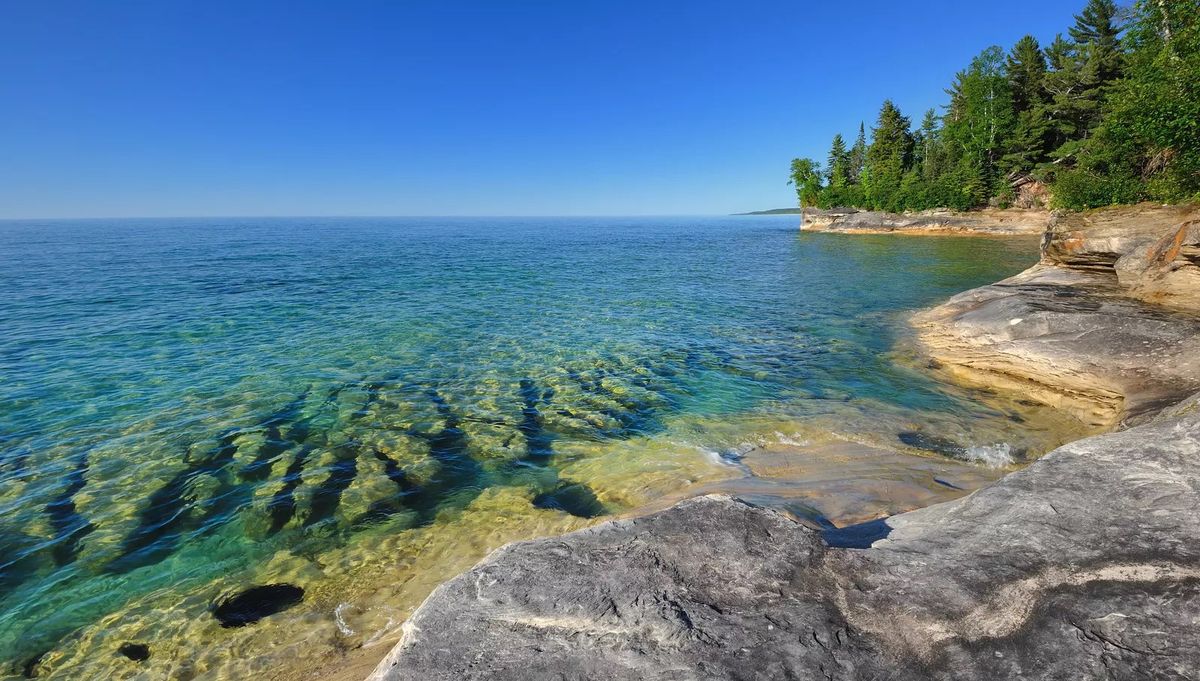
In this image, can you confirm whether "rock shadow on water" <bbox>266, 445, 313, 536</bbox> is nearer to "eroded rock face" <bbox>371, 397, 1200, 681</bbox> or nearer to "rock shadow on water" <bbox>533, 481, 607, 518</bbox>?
"rock shadow on water" <bbox>533, 481, 607, 518</bbox>

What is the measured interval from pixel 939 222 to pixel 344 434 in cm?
8354

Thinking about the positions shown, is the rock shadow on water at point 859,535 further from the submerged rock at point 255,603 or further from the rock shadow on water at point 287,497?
the rock shadow on water at point 287,497

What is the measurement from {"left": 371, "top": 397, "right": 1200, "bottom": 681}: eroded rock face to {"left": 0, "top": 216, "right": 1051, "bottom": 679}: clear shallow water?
9.75 ft

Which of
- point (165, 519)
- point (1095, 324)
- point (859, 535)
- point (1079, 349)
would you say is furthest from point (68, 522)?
point (1095, 324)

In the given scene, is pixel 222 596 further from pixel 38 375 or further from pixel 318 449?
pixel 38 375

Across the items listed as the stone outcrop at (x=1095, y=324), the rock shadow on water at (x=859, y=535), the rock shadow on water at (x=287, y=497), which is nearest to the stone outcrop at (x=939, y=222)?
the stone outcrop at (x=1095, y=324)

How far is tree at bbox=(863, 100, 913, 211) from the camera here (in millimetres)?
86688

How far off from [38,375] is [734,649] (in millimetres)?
22053

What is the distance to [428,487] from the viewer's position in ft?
30.9

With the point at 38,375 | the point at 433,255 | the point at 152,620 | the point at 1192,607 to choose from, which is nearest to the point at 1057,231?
the point at 1192,607

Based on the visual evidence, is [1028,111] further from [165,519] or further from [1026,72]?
[165,519]

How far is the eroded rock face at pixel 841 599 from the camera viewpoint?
340cm

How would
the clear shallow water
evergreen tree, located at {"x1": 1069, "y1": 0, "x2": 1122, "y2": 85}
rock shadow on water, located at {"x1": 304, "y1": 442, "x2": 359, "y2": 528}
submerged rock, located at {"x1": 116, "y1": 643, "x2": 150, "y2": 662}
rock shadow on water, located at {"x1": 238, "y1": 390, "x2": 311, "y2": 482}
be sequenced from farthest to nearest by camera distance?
evergreen tree, located at {"x1": 1069, "y1": 0, "x2": 1122, "y2": 85} < rock shadow on water, located at {"x1": 238, "y1": 390, "x2": 311, "y2": 482} < rock shadow on water, located at {"x1": 304, "y1": 442, "x2": 359, "y2": 528} < the clear shallow water < submerged rock, located at {"x1": 116, "y1": 643, "x2": 150, "y2": 662}

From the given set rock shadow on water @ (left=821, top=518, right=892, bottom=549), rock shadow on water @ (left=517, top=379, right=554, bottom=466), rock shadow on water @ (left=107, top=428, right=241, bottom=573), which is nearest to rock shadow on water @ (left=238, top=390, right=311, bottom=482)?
rock shadow on water @ (left=107, top=428, right=241, bottom=573)
